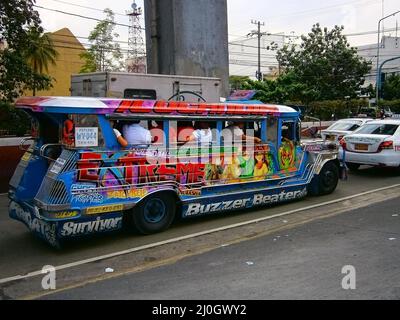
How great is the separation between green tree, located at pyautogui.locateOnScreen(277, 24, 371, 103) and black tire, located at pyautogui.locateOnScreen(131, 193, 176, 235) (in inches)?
1295

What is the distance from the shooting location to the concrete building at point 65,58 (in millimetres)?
46125

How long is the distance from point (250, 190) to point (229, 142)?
38.8 inches

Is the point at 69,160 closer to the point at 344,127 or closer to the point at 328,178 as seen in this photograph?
the point at 328,178

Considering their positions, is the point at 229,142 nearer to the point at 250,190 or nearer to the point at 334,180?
the point at 250,190

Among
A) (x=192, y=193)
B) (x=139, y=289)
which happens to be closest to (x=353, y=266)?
(x=139, y=289)

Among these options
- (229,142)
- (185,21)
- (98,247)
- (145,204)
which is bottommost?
(98,247)

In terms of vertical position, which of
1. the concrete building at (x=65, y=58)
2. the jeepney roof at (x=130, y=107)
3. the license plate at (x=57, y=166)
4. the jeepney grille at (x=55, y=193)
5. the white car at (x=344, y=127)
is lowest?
the jeepney grille at (x=55, y=193)

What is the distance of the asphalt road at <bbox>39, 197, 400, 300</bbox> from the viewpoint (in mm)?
5000

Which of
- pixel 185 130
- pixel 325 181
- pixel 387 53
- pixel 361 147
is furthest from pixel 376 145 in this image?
pixel 387 53

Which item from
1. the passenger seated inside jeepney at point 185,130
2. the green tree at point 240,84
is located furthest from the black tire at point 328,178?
the green tree at point 240,84

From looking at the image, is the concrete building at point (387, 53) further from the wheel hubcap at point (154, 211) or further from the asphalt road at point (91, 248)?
the wheel hubcap at point (154, 211)

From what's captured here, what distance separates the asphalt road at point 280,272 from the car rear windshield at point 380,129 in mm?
6355

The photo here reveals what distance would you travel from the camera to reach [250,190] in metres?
8.89
